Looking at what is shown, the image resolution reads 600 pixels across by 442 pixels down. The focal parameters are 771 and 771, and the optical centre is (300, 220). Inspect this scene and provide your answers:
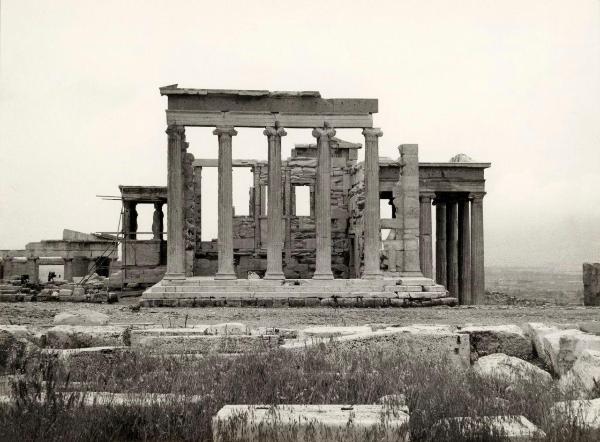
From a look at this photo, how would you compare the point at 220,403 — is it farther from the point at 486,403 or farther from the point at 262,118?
the point at 262,118

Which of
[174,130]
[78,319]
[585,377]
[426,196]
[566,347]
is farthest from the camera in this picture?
[426,196]

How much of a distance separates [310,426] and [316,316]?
13.3 meters

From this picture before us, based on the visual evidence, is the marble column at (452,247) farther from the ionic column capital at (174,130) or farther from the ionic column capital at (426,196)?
the ionic column capital at (174,130)

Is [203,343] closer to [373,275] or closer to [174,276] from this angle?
[174,276]

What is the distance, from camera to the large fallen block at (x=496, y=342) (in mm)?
10508

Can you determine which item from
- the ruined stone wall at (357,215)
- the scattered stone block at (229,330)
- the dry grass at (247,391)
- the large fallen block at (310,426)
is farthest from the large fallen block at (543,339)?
the ruined stone wall at (357,215)

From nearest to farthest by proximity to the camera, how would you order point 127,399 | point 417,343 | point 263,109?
point 127,399
point 417,343
point 263,109

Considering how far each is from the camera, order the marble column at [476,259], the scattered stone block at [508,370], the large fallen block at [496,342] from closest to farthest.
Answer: the scattered stone block at [508,370]
the large fallen block at [496,342]
the marble column at [476,259]

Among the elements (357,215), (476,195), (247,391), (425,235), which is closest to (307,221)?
(357,215)

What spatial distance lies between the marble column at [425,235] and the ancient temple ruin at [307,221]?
1.7 inches

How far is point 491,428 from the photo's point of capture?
5723mm

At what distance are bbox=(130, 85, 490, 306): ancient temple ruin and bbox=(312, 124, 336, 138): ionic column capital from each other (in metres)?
0.03

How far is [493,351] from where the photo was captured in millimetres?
10492

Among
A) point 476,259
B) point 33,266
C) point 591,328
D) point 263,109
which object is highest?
point 263,109
